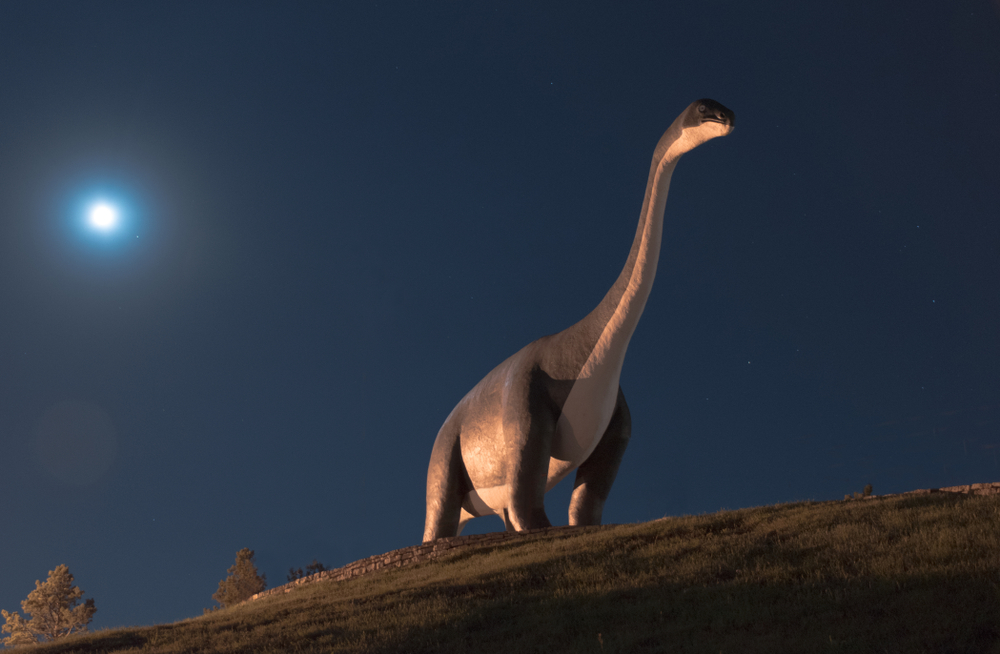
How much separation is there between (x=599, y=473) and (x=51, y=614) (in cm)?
2656

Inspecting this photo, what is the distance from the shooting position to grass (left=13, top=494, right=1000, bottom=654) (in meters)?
6.57

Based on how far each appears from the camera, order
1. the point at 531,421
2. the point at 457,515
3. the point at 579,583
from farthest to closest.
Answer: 1. the point at 457,515
2. the point at 531,421
3. the point at 579,583

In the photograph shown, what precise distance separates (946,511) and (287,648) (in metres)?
8.41

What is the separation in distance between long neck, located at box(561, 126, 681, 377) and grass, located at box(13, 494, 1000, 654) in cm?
408

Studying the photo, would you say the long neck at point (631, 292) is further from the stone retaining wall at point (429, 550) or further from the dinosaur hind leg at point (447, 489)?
the dinosaur hind leg at point (447, 489)

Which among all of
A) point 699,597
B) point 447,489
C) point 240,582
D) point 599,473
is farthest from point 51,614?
point 699,597

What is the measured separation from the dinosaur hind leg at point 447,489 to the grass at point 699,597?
582 cm

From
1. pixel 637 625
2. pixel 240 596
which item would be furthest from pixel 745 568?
pixel 240 596

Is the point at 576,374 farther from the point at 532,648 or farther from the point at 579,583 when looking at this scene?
the point at 532,648

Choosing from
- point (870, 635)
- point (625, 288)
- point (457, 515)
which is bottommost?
point (870, 635)

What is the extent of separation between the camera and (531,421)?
15492 mm

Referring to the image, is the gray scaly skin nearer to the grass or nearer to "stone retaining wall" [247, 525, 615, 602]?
"stone retaining wall" [247, 525, 615, 602]

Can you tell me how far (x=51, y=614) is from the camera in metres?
31.5

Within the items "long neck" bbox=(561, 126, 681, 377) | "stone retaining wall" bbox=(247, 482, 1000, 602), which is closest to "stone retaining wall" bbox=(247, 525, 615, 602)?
"stone retaining wall" bbox=(247, 482, 1000, 602)
